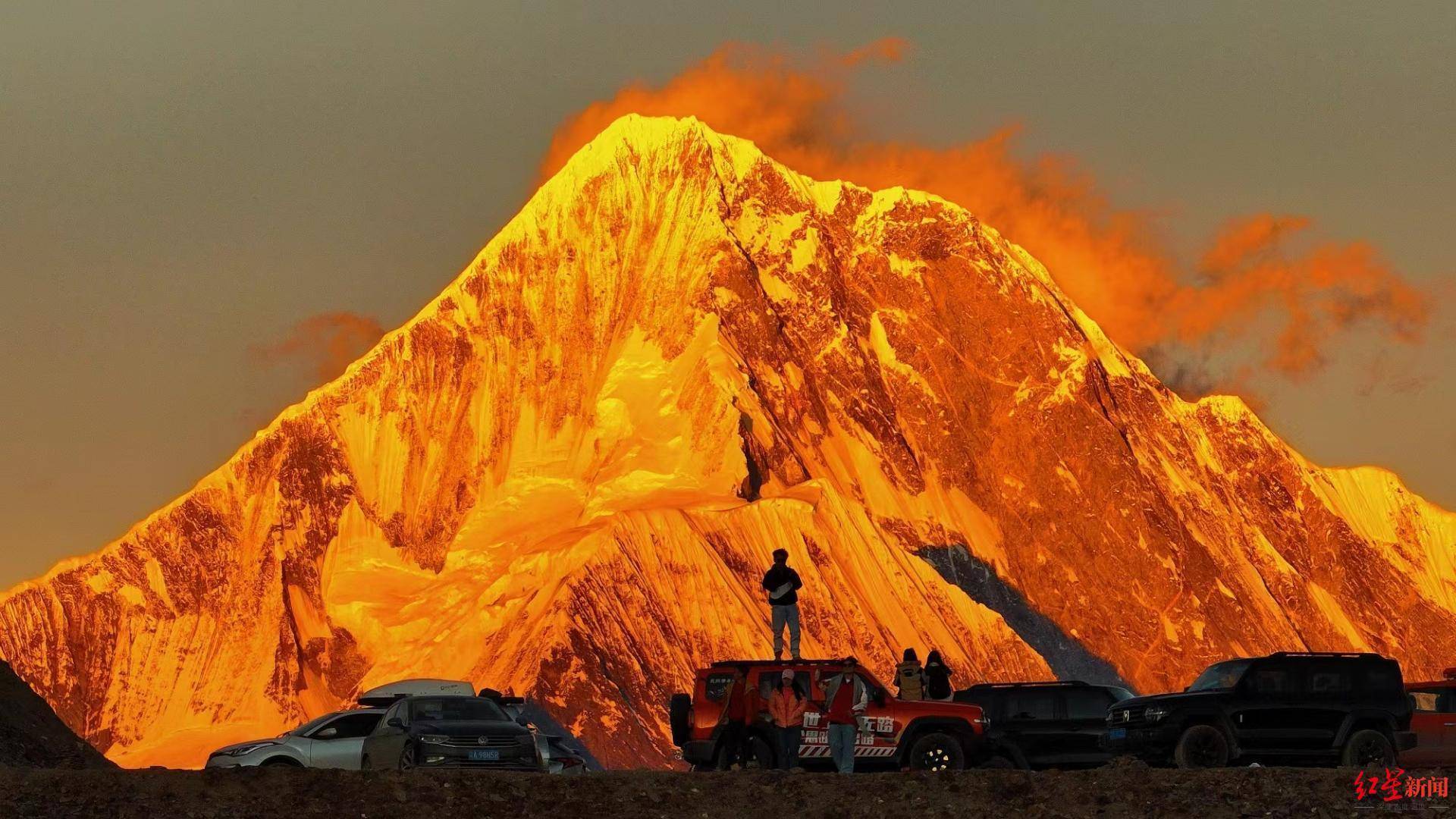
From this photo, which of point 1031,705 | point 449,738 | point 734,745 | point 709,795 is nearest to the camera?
point 709,795

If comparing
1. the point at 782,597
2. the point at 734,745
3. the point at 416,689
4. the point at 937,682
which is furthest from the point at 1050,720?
the point at 416,689

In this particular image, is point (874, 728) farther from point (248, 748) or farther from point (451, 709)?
point (248, 748)

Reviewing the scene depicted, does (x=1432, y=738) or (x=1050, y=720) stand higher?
(x=1050, y=720)

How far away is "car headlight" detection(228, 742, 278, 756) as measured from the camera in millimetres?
48250

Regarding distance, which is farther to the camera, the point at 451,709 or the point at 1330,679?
the point at 451,709

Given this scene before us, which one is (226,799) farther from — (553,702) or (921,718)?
(553,702)

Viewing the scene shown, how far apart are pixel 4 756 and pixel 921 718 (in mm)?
20093

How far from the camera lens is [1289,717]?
4578 cm

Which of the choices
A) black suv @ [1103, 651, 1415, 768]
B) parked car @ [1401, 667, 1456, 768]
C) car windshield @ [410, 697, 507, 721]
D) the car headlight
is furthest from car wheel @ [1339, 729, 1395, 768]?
the car headlight

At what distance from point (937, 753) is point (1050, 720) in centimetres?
508

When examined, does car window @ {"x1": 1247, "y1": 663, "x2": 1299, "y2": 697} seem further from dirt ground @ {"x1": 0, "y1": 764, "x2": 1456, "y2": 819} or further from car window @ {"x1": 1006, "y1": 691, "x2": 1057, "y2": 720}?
car window @ {"x1": 1006, "y1": 691, "x2": 1057, "y2": 720}

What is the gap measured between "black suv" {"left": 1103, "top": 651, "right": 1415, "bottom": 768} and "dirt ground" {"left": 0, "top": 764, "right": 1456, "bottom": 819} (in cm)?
379

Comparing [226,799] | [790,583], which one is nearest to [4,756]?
[226,799]

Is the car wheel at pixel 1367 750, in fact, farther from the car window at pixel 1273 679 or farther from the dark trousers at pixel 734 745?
the dark trousers at pixel 734 745
